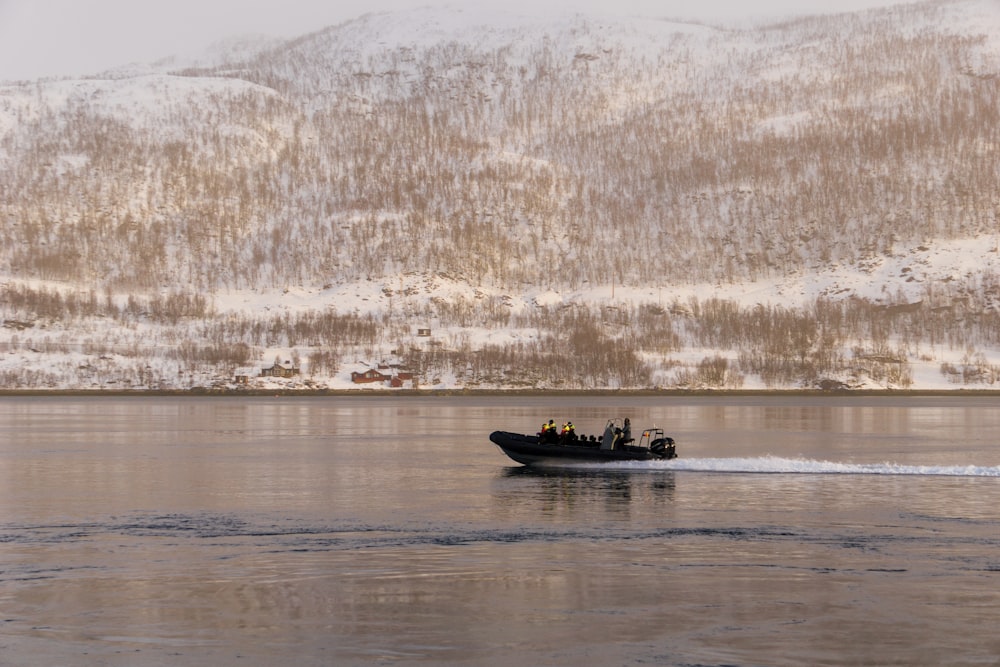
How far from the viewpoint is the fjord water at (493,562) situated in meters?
30.4

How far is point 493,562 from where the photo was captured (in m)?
41.1

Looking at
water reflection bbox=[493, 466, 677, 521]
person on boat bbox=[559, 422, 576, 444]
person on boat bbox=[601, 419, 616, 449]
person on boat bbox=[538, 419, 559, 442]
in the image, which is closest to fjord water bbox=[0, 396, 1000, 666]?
water reflection bbox=[493, 466, 677, 521]

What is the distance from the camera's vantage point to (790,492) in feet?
203

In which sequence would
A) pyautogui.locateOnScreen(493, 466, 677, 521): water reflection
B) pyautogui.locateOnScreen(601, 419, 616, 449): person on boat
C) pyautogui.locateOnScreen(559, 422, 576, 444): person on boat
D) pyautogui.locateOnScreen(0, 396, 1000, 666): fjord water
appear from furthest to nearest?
pyautogui.locateOnScreen(559, 422, 576, 444): person on boat < pyautogui.locateOnScreen(601, 419, 616, 449): person on boat < pyautogui.locateOnScreen(493, 466, 677, 521): water reflection < pyautogui.locateOnScreen(0, 396, 1000, 666): fjord water

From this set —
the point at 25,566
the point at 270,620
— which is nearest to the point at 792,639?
the point at 270,620

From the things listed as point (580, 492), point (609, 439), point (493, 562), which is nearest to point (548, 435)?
point (609, 439)

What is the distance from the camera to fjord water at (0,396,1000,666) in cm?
3036

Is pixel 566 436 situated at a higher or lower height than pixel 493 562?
higher

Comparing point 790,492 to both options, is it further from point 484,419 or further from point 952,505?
point 484,419

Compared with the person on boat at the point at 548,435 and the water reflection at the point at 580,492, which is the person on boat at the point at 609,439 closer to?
the water reflection at the point at 580,492

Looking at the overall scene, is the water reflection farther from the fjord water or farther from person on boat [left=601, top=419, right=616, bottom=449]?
person on boat [left=601, top=419, right=616, bottom=449]

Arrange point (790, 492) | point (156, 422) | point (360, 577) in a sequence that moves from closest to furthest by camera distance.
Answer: point (360, 577) < point (790, 492) < point (156, 422)

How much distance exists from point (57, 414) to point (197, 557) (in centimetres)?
13286

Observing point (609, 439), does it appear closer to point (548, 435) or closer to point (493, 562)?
point (548, 435)
